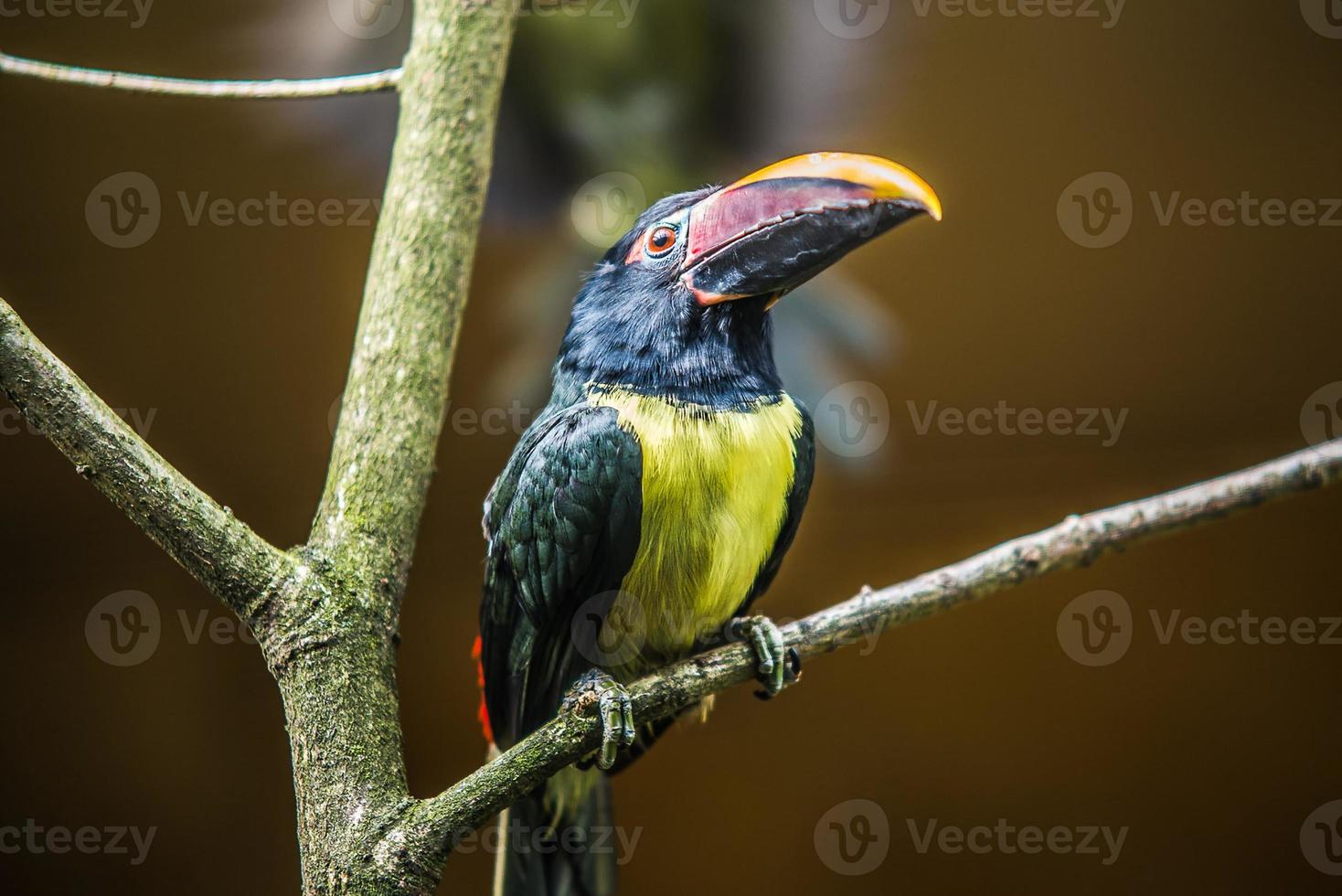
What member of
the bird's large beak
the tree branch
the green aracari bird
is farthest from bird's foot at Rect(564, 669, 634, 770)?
the tree branch

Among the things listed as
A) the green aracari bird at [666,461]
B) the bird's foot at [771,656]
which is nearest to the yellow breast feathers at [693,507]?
the green aracari bird at [666,461]

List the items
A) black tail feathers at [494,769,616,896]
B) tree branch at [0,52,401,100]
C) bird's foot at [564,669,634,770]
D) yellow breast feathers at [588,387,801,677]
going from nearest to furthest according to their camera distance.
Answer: bird's foot at [564,669,634,770] → yellow breast feathers at [588,387,801,677] → tree branch at [0,52,401,100] → black tail feathers at [494,769,616,896]

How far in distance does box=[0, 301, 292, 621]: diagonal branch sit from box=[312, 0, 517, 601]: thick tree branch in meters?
0.19

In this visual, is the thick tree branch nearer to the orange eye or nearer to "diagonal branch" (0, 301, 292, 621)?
"diagonal branch" (0, 301, 292, 621)

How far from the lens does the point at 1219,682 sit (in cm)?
446

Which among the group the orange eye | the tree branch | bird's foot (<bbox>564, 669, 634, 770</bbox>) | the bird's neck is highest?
the tree branch

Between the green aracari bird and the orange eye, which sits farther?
the orange eye

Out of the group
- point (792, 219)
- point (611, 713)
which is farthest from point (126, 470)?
point (792, 219)

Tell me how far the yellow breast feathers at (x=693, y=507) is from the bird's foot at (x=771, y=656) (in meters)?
0.11

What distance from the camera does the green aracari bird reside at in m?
2.04

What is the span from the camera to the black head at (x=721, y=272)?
1994 millimetres

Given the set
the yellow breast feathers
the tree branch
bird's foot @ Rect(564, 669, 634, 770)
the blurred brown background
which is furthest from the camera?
the blurred brown background

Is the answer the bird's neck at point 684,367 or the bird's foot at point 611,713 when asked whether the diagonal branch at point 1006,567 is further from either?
the bird's neck at point 684,367

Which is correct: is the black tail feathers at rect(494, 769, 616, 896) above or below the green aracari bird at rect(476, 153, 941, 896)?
below
